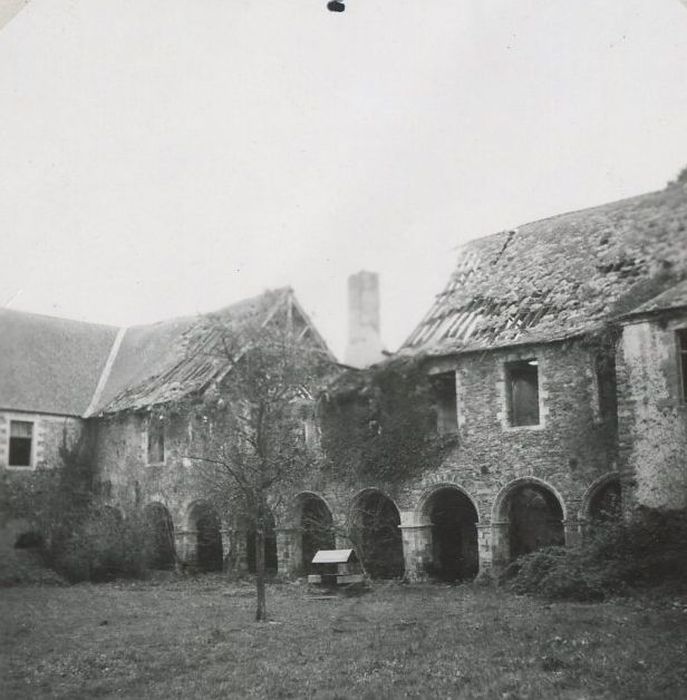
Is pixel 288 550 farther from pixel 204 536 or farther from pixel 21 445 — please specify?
pixel 21 445

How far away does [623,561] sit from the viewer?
48.6 feet

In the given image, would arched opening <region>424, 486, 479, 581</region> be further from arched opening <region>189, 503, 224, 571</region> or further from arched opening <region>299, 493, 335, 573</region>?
arched opening <region>189, 503, 224, 571</region>

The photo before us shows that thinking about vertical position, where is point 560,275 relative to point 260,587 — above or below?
above

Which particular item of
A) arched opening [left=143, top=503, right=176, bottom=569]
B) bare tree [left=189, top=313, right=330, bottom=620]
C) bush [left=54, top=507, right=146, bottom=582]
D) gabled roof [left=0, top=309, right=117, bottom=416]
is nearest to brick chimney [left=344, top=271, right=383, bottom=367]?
gabled roof [left=0, top=309, right=117, bottom=416]

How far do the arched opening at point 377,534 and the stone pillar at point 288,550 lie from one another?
224 centimetres

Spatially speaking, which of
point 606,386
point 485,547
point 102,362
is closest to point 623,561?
point 606,386

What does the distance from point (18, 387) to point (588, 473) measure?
18.4 metres

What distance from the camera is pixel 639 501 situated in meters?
15.6

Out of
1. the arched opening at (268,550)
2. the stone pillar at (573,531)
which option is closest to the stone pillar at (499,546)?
the stone pillar at (573,531)

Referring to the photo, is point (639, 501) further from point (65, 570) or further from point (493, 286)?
point (65, 570)

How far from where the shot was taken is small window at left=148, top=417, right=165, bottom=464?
87.5 feet

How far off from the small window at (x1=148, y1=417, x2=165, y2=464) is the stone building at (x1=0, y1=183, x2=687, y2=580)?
0.07 metres

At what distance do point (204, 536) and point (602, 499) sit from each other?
1280 centimetres

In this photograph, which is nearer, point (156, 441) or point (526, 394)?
point (526, 394)
